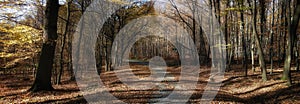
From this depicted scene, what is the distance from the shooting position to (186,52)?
5247 centimetres

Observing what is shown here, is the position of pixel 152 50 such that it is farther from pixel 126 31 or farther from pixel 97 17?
pixel 97 17

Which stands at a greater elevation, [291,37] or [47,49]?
[291,37]

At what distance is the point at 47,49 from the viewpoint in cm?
1071

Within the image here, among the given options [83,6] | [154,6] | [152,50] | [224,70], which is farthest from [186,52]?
[83,6]

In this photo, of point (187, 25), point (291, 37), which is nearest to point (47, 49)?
point (291, 37)

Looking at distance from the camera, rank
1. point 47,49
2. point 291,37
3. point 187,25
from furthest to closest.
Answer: point 187,25 → point 291,37 → point 47,49

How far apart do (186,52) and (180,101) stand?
4368 cm

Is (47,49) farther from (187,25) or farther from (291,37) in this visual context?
(187,25)

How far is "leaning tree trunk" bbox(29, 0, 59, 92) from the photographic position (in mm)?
10516

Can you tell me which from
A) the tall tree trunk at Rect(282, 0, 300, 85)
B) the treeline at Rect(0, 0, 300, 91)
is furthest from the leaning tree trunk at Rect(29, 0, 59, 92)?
the tall tree trunk at Rect(282, 0, 300, 85)

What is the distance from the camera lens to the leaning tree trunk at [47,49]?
10.5 meters

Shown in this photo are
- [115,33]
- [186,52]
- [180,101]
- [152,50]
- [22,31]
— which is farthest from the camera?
[152,50]

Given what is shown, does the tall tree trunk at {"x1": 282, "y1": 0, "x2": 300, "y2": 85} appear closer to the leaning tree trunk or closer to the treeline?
the treeline

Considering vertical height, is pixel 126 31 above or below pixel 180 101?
above
